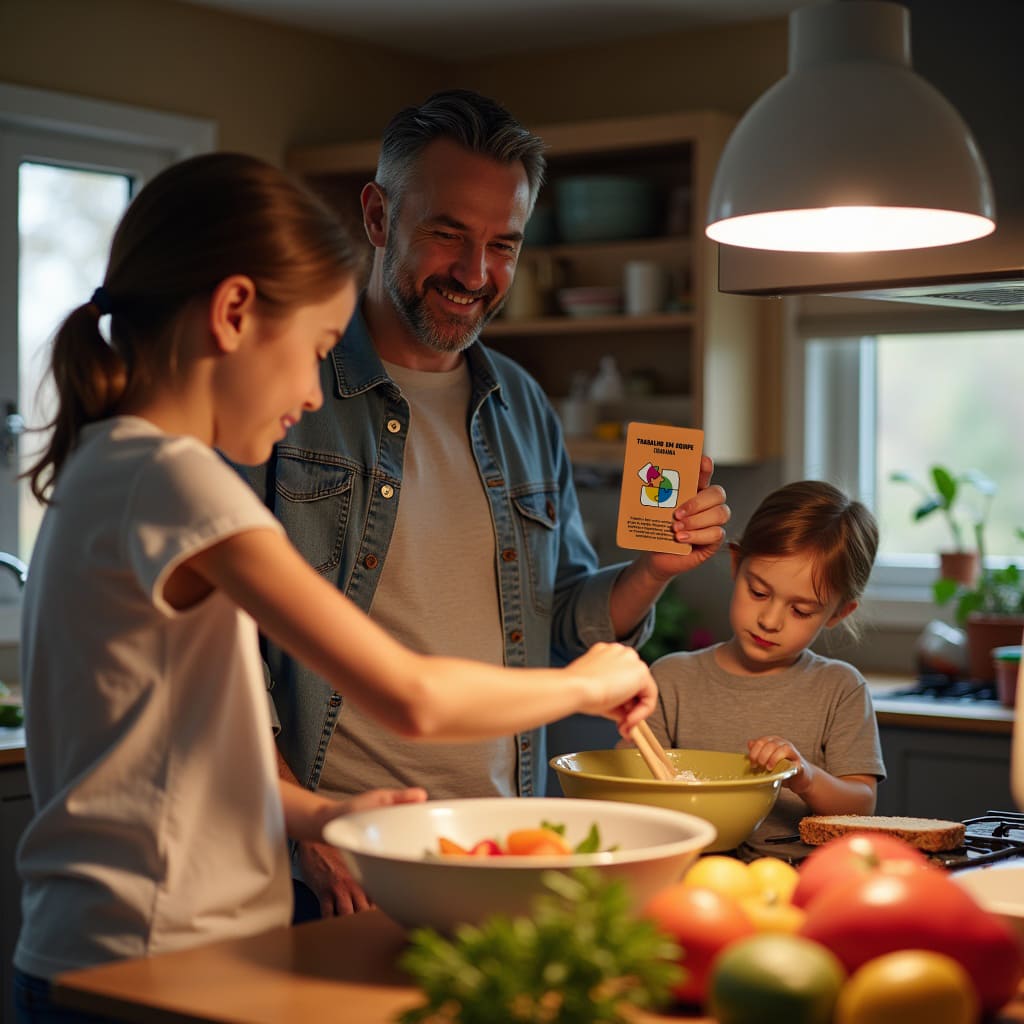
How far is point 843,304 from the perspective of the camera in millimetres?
4098

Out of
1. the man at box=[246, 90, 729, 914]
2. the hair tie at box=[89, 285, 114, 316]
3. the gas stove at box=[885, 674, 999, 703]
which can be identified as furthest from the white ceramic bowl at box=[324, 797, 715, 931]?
the gas stove at box=[885, 674, 999, 703]

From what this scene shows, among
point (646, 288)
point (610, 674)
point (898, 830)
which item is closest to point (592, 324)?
point (646, 288)

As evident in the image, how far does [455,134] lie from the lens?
203 cm

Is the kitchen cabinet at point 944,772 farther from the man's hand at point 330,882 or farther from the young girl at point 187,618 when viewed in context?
the young girl at point 187,618

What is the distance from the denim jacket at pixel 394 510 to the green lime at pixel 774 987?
41.6 inches

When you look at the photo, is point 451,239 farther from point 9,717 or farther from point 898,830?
point 9,717

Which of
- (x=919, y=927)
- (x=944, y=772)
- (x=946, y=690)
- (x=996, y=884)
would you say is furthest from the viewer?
(x=946, y=690)

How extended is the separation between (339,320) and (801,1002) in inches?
27.9

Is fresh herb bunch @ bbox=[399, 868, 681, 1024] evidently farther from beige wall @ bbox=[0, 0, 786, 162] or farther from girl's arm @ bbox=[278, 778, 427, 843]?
beige wall @ bbox=[0, 0, 786, 162]

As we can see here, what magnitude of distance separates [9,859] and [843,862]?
2.22 metres

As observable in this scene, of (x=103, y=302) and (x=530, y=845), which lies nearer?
(x=530, y=845)

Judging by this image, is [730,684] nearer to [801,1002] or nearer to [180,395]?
[180,395]

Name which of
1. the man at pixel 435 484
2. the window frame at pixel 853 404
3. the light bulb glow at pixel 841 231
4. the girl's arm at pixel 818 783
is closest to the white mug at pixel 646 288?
the window frame at pixel 853 404

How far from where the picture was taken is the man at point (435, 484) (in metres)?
1.96
